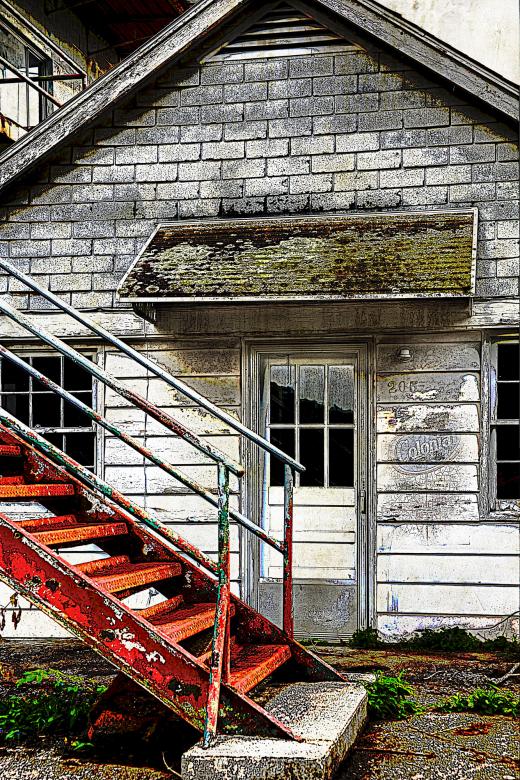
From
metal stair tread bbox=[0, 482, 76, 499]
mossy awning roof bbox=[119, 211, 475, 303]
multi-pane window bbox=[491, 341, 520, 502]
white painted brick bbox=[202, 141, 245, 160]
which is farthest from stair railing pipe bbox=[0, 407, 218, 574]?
white painted brick bbox=[202, 141, 245, 160]

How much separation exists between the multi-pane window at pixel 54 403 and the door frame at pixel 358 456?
1.49 m

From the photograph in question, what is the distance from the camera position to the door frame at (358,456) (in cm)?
871

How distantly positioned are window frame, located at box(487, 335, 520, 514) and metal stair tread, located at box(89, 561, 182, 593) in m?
3.58

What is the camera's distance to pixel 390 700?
242 inches

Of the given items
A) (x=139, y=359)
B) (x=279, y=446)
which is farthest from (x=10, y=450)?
(x=279, y=446)

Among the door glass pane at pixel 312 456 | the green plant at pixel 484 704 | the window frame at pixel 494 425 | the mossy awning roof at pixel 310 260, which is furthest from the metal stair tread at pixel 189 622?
the window frame at pixel 494 425

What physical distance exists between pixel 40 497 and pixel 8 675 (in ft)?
7.54

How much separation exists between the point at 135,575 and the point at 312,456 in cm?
386

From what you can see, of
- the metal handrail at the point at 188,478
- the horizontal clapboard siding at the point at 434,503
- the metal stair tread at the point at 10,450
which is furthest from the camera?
the horizontal clapboard siding at the point at 434,503

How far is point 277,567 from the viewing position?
8.98 metres

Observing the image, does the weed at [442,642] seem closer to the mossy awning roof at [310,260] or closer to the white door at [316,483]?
the white door at [316,483]

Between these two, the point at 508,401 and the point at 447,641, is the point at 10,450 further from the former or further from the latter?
the point at 508,401

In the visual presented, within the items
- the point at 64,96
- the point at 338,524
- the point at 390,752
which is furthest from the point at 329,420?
the point at 64,96

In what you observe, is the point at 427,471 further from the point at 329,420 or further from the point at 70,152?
the point at 70,152
